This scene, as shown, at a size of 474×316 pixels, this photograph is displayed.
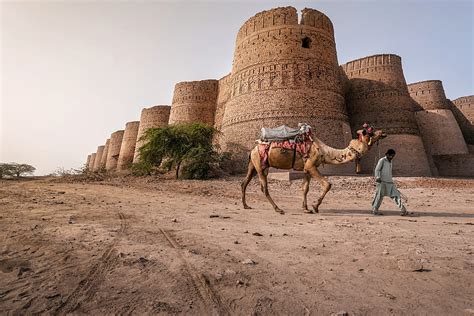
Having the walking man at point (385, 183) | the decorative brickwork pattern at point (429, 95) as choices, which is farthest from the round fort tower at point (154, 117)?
the walking man at point (385, 183)

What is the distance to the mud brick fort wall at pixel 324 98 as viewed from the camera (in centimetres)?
1596

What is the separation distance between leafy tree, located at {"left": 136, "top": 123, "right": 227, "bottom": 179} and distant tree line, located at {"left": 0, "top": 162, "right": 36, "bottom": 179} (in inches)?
681

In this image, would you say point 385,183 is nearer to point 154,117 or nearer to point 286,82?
point 286,82

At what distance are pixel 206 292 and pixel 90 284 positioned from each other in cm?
79

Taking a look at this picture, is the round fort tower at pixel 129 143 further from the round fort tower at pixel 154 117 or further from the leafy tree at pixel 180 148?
the leafy tree at pixel 180 148

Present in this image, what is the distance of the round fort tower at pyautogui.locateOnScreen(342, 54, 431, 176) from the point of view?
18.3 m

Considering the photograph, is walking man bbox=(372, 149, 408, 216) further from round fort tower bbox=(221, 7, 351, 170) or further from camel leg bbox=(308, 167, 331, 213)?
round fort tower bbox=(221, 7, 351, 170)

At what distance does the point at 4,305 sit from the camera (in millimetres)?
1587

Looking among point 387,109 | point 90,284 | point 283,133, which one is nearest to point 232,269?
point 90,284

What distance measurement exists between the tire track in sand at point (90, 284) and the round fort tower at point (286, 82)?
45.2 feet

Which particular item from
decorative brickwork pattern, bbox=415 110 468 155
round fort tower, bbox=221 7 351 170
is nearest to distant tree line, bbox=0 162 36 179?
round fort tower, bbox=221 7 351 170

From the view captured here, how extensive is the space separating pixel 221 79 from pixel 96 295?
2528cm

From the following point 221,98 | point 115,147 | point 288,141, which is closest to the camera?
point 288,141

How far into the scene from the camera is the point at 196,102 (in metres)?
26.0
